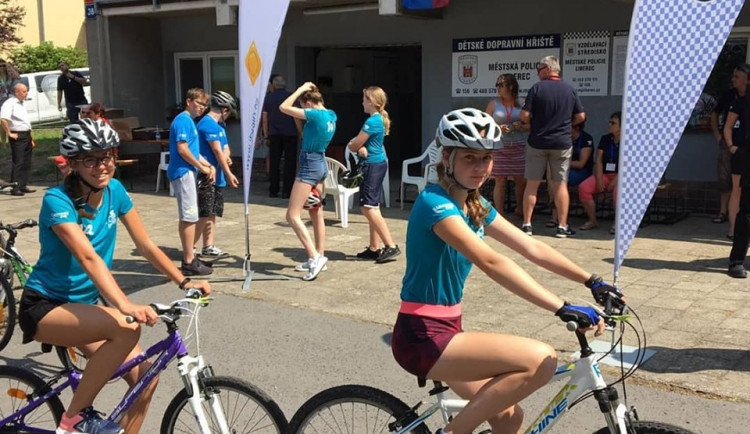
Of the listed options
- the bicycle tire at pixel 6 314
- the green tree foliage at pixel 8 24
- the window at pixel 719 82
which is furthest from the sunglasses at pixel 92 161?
the green tree foliage at pixel 8 24

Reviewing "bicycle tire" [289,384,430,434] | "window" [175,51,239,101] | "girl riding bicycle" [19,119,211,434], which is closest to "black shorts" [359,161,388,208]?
"girl riding bicycle" [19,119,211,434]

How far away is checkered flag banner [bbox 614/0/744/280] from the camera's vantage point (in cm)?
348

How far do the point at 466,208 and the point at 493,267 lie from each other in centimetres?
33

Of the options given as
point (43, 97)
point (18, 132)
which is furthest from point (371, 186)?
point (43, 97)

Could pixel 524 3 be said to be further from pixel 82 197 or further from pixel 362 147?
pixel 82 197

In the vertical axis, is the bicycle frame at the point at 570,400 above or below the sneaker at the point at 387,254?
above

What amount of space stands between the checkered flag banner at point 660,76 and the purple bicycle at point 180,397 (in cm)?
196

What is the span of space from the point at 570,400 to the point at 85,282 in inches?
82.2

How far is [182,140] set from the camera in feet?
24.0

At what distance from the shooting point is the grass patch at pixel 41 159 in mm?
15090

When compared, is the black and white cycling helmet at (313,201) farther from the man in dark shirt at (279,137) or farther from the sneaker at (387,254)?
the man in dark shirt at (279,137)

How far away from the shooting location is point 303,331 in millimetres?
5836

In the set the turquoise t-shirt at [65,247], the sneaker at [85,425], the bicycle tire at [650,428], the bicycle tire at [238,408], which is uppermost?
the turquoise t-shirt at [65,247]

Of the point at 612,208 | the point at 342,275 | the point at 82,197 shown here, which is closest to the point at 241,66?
the point at 342,275
